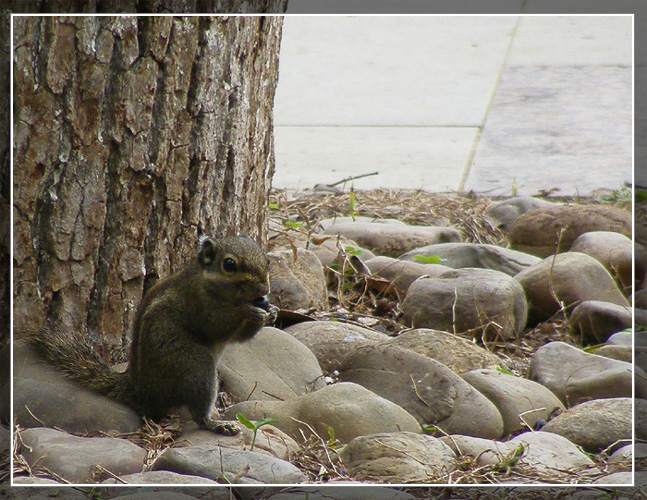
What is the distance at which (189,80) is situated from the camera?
247 centimetres

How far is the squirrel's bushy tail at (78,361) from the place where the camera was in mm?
2432

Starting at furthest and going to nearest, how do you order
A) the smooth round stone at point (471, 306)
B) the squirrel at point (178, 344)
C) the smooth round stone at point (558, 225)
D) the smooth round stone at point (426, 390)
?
1. the smooth round stone at point (558, 225)
2. the smooth round stone at point (471, 306)
3. the smooth round stone at point (426, 390)
4. the squirrel at point (178, 344)

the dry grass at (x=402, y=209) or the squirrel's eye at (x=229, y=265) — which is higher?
the squirrel's eye at (x=229, y=265)

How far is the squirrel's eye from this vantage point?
232cm

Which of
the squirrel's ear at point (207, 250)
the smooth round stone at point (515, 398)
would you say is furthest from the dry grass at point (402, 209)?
the squirrel's ear at point (207, 250)

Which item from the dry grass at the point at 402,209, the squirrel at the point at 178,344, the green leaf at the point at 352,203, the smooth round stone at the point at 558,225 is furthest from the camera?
the green leaf at the point at 352,203

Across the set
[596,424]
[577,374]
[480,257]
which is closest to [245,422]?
[596,424]

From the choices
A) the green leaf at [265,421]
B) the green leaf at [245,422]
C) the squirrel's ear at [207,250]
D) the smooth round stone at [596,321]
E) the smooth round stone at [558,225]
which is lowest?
the green leaf at [245,422]

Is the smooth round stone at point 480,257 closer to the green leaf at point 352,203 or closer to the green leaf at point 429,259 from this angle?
the green leaf at point 429,259

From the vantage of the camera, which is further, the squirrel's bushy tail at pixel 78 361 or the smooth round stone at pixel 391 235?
the smooth round stone at pixel 391 235

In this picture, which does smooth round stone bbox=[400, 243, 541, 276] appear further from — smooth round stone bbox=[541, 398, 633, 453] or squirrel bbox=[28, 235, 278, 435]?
squirrel bbox=[28, 235, 278, 435]

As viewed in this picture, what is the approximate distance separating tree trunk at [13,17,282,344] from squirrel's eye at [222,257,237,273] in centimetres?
35

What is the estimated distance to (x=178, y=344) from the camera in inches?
96.2

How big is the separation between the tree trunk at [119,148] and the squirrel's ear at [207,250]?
30cm
